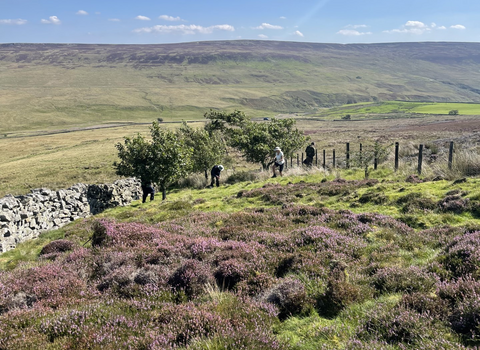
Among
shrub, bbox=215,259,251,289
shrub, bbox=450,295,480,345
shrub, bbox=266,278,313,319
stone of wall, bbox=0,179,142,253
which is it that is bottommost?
stone of wall, bbox=0,179,142,253

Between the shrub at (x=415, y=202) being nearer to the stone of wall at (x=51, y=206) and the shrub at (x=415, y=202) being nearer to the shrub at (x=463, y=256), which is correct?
the shrub at (x=463, y=256)

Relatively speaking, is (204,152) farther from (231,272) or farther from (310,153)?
(231,272)

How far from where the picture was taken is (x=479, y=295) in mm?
4727

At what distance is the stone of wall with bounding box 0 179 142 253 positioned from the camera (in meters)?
15.1

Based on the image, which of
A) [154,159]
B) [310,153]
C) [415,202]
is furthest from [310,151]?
[415,202]

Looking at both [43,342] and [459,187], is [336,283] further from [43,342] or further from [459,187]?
[459,187]

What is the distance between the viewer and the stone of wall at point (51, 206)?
15100mm

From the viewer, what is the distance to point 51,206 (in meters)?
18.8

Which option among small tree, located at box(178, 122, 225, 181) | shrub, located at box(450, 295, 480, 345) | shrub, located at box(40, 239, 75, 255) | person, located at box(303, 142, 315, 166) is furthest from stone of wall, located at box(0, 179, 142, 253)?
shrub, located at box(450, 295, 480, 345)

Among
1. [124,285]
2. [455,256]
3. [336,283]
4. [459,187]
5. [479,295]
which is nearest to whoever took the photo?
[479,295]

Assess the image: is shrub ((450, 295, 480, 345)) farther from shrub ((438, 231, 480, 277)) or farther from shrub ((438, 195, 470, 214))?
shrub ((438, 195, 470, 214))

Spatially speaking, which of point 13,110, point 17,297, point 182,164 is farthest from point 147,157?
point 13,110

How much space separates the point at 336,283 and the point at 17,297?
6.54m

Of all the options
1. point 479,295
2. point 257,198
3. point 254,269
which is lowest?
point 257,198
